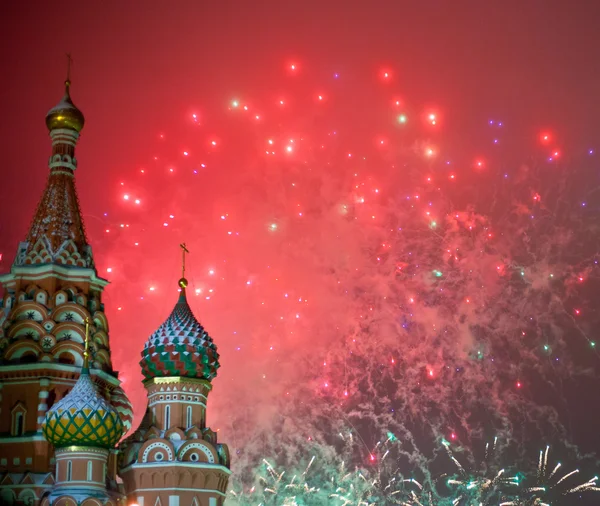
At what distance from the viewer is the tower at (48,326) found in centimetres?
2898

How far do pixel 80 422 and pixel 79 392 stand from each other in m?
0.81

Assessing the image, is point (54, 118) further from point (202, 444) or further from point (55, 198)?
point (202, 444)

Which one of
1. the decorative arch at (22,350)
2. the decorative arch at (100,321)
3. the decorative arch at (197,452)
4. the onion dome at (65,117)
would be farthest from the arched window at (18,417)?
the onion dome at (65,117)

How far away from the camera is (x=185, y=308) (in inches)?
1240

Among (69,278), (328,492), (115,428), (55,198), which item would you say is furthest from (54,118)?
(328,492)

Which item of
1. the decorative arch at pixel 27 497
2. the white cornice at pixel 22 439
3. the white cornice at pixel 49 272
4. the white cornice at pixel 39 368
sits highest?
the white cornice at pixel 49 272

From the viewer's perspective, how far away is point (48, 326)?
30.5 m

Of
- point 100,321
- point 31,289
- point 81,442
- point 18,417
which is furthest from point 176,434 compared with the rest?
point 31,289

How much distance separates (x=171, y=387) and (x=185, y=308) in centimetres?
231

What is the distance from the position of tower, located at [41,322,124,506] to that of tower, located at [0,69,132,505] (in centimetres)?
94

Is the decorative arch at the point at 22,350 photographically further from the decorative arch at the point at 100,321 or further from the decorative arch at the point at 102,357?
the decorative arch at the point at 100,321

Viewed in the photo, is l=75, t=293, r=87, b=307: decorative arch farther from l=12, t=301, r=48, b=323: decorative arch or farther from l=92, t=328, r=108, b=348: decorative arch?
l=12, t=301, r=48, b=323: decorative arch

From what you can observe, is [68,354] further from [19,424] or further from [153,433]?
[153,433]

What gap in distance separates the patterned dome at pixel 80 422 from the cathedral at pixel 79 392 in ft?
0.07
